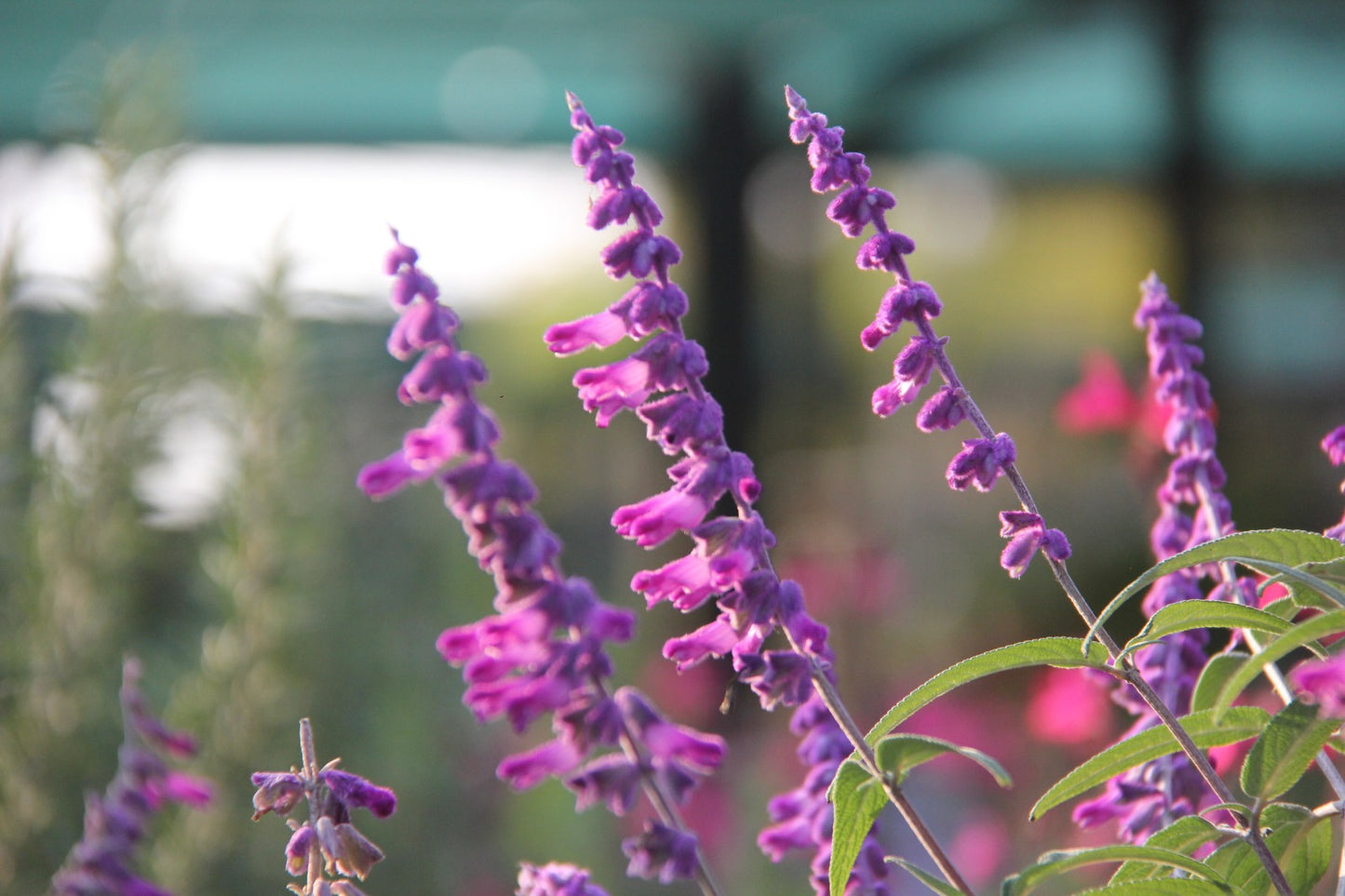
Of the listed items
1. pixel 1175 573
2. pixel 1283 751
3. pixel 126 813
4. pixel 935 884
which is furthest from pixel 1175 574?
pixel 126 813

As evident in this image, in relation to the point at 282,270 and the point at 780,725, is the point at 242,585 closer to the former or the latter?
the point at 282,270

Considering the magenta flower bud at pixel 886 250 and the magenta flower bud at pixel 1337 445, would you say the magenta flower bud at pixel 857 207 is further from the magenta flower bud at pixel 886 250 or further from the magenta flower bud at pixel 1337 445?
the magenta flower bud at pixel 1337 445

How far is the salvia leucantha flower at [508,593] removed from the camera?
0.55m

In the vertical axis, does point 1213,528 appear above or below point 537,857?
below

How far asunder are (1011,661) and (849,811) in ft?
0.37

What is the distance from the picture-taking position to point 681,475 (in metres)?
0.68

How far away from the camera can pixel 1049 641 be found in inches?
25.8

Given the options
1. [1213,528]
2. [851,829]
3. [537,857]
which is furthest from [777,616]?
[537,857]

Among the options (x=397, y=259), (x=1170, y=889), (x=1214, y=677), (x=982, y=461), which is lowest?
(x=1170, y=889)

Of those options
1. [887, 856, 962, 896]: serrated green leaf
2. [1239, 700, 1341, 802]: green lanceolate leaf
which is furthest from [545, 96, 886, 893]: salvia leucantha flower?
[1239, 700, 1341, 802]: green lanceolate leaf

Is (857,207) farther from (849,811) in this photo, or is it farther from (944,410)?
(849,811)

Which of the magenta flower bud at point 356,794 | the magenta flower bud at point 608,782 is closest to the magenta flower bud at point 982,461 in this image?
the magenta flower bud at point 608,782

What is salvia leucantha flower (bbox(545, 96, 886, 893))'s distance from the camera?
635 mm

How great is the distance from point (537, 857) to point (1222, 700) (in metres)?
2.94
